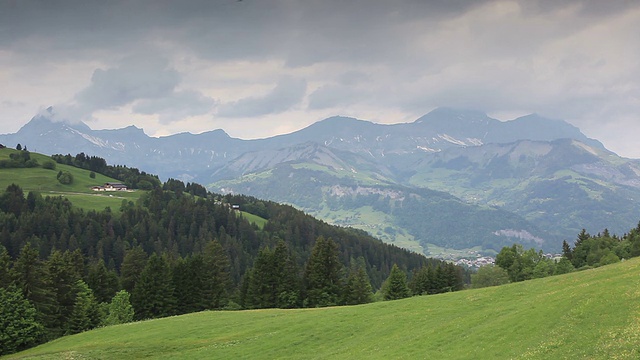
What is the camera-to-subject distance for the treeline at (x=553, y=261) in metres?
115

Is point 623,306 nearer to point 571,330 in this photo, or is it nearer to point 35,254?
point 571,330

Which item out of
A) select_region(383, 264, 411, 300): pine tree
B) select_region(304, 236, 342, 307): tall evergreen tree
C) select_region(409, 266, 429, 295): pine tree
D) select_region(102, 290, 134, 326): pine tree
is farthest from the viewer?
select_region(409, 266, 429, 295): pine tree

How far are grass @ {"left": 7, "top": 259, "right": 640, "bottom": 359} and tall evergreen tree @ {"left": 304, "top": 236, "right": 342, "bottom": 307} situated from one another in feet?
93.5

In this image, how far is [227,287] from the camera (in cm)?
11312

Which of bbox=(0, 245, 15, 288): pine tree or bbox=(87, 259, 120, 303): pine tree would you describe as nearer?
bbox=(0, 245, 15, 288): pine tree

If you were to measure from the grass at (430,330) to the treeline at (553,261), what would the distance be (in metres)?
65.1

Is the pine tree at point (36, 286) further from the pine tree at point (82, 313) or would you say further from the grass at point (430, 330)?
the grass at point (430, 330)

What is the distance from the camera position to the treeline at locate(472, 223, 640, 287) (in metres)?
115

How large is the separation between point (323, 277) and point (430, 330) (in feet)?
183

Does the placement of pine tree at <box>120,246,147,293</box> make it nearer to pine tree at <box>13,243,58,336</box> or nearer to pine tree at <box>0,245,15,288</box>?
pine tree at <box>13,243,58,336</box>

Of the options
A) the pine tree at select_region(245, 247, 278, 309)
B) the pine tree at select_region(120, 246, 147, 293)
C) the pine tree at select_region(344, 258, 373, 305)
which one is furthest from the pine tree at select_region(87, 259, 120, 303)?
the pine tree at select_region(344, 258, 373, 305)

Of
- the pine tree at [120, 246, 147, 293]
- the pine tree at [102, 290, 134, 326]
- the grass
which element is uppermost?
the grass

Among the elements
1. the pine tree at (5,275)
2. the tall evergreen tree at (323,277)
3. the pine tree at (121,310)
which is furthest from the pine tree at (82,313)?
Answer: the tall evergreen tree at (323,277)

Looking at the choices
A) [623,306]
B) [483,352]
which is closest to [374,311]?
[483,352]
